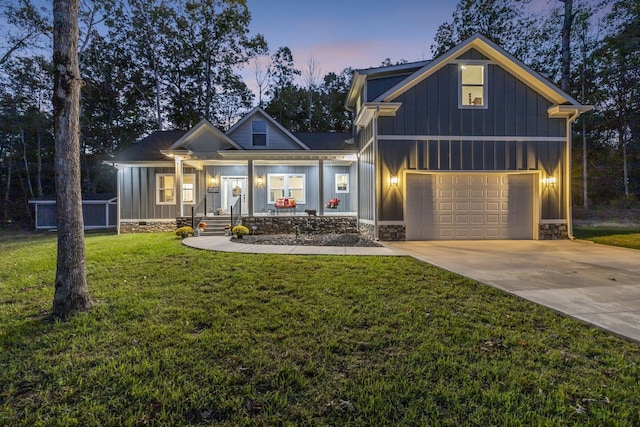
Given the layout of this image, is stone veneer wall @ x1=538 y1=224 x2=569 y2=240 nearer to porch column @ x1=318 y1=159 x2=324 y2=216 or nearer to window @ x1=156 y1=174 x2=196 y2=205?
porch column @ x1=318 y1=159 x2=324 y2=216

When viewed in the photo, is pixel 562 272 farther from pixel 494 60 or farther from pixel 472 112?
pixel 494 60

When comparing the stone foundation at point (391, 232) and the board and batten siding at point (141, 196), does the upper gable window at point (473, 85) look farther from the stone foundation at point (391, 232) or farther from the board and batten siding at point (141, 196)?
the board and batten siding at point (141, 196)

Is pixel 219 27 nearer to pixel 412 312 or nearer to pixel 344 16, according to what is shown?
pixel 344 16

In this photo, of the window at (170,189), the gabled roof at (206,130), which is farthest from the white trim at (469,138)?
the window at (170,189)

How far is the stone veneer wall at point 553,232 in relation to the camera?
10328mm

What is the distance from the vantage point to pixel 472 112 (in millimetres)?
10188

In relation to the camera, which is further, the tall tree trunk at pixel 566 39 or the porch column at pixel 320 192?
the tall tree trunk at pixel 566 39

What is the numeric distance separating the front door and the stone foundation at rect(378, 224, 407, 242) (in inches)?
289

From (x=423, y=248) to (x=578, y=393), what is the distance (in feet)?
21.1

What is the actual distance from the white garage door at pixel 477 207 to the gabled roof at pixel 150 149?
11.5 meters

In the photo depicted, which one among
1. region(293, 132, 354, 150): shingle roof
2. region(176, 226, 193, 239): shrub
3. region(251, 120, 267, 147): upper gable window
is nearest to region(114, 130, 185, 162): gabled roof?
region(251, 120, 267, 147): upper gable window

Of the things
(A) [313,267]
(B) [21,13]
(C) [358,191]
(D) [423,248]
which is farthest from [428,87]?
(B) [21,13]

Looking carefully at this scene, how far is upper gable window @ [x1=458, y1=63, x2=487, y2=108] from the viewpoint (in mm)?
10250

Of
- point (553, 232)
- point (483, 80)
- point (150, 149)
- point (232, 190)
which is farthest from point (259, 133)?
point (553, 232)
